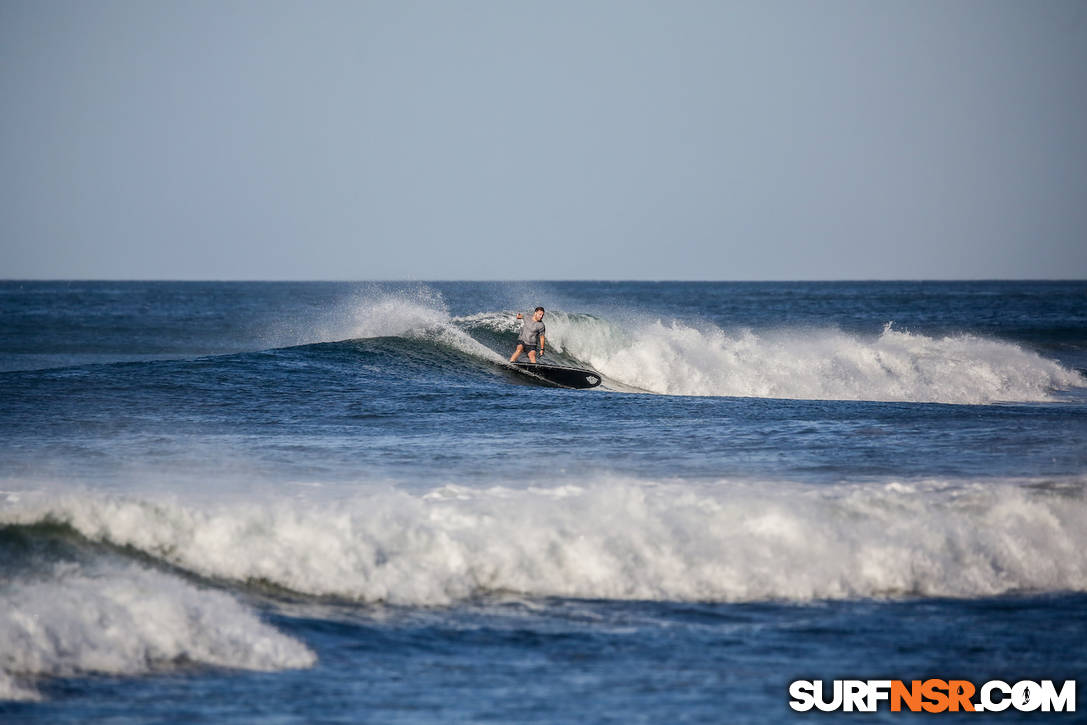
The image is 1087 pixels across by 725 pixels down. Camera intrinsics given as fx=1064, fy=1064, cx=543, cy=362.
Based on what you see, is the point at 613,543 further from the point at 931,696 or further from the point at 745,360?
the point at 745,360

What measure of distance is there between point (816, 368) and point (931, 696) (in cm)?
2076

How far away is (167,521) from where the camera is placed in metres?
10.2

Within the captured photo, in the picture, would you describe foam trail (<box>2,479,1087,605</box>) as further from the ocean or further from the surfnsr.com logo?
the surfnsr.com logo

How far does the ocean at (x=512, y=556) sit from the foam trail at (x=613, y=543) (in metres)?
0.03

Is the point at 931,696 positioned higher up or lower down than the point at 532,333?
lower down

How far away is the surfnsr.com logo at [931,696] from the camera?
689 centimetres

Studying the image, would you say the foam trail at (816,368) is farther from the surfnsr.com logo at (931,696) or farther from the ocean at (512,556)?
the surfnsr.com logo at (931,696)

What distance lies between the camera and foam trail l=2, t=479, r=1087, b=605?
9.38m

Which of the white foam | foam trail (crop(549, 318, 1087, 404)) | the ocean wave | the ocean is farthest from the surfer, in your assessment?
the white foam

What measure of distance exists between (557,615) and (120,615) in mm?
3370

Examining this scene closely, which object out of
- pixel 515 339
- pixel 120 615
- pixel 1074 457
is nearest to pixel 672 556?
pixel 120 615

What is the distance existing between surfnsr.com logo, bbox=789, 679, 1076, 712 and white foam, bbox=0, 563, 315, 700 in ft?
11.6

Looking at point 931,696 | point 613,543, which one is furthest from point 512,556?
point 931,696

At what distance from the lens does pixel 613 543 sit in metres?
9.89
